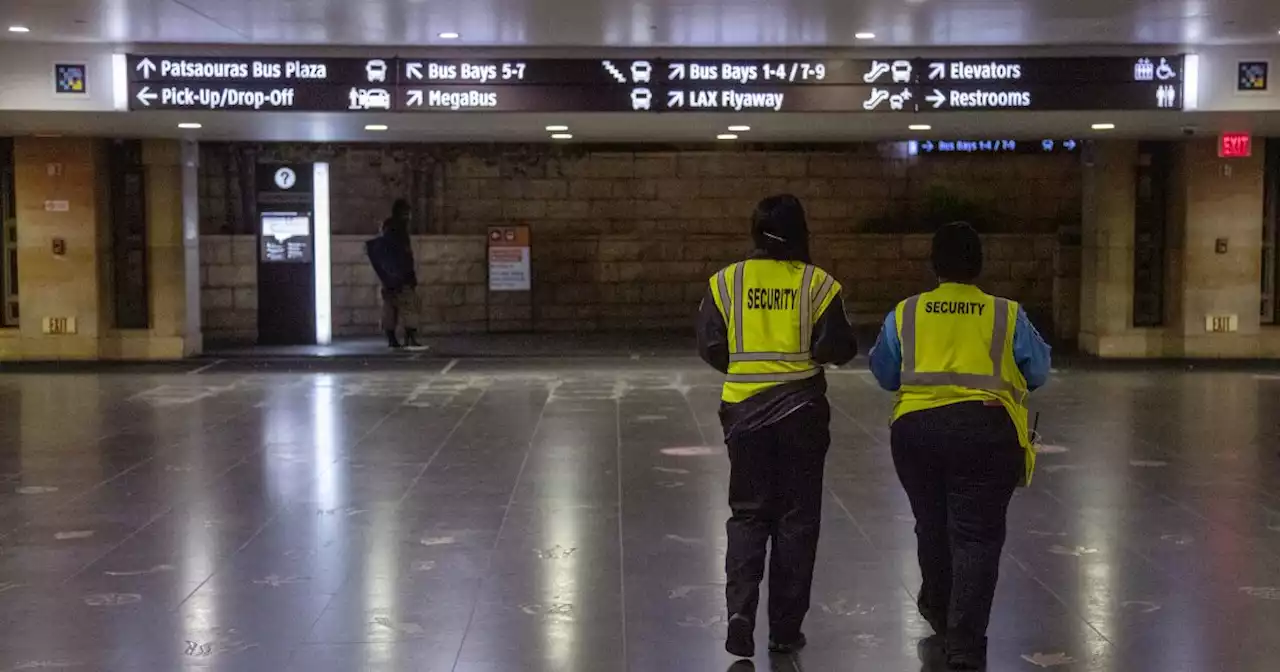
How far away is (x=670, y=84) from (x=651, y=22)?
156 cm

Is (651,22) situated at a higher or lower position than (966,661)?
higher

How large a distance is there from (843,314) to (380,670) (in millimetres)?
2118

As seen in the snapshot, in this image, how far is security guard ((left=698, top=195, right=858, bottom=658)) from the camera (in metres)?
5.34

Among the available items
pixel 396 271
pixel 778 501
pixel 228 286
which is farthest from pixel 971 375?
pixel 228 286

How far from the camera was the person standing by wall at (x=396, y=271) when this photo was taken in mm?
18641

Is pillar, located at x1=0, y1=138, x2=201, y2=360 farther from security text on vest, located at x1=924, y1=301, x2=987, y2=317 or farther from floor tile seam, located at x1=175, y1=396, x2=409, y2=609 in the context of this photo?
security text on vest, located at x1=924, y1=301, x2=987, y2=317

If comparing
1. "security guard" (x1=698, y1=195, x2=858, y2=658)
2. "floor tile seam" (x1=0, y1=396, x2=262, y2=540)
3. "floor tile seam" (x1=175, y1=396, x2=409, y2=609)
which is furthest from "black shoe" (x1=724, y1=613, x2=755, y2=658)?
"floor tile seam" (x1=0, y1=396, x2=262, y2=540)

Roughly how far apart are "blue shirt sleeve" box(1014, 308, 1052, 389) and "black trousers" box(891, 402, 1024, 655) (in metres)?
0.21

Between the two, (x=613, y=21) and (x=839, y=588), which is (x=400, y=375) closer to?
(x=613, y=21)

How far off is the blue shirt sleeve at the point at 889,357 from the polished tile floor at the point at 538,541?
1.05 m

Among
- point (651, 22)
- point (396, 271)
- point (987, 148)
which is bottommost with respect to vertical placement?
point (396, 271)

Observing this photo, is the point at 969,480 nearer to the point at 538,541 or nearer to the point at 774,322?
the point at 774,322

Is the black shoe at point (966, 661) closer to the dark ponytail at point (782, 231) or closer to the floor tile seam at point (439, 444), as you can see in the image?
the dark ponytail at point (782, 231)

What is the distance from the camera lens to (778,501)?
17.7ft
